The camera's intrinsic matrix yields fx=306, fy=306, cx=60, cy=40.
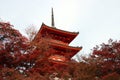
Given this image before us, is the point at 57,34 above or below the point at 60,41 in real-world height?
above

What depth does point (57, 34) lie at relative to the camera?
28.7 metres

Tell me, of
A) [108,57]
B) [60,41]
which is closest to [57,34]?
[60,41]

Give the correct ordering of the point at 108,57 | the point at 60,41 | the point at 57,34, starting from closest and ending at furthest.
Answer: the point at 108,57, the point at 57,34, the point at 60,41

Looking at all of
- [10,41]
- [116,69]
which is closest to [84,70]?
[116,69]

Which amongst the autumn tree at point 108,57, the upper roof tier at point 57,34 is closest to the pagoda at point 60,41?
the upper roof tier at point 57,34

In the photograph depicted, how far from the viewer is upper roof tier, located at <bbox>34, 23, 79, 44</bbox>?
1084 inches

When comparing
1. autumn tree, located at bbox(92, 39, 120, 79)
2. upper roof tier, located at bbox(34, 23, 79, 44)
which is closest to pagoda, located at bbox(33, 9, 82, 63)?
upper roof tier, located at bbox(34, 23, 79, 44)

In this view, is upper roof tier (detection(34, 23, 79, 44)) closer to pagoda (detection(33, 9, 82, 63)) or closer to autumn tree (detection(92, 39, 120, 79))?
pagoda (detection(33, 9, 82, 63))

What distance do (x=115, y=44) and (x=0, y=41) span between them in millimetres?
7641

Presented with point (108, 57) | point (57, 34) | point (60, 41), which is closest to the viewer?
point (108, 57)

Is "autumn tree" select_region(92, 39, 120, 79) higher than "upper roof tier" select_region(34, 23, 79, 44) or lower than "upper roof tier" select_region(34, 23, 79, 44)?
lower

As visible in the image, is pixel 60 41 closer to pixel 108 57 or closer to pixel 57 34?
pixel 57 34

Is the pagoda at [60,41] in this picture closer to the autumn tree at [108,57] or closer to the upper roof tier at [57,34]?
the upper roof tier at [57,34]

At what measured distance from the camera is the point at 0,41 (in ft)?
58.7
